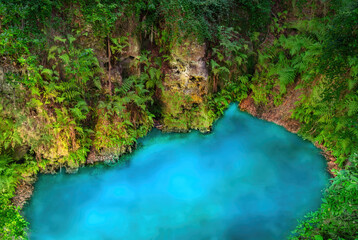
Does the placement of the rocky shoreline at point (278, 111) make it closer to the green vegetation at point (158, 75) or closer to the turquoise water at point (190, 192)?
the green vegetation at point (158, 75)

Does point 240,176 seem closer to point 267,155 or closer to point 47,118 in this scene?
point 267,155

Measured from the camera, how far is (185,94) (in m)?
8.30

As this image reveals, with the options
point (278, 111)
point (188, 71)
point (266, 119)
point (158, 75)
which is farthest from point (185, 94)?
point (278, 111)

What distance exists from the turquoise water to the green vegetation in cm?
52

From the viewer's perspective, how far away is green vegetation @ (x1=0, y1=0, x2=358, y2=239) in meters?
5.68

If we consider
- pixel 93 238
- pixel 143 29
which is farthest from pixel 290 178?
pixel 143 29

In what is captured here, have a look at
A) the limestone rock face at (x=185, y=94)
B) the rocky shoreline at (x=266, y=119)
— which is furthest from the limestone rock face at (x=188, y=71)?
the rocky shoreline at (x=266, y=119)

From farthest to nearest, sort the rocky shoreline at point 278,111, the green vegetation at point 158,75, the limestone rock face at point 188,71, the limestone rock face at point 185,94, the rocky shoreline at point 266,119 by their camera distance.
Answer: the rocky shoreline at point 278,111
the limestone rock face at point 185,94
the limestone rock face at point 188,71
the rocky shoreline at point 266,119
the green vegetation at point 158,75

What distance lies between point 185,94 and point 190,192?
10.7ft

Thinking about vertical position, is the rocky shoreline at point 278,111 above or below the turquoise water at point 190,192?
above

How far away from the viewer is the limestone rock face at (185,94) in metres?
8.01

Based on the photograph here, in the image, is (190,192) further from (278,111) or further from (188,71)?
(278,111)

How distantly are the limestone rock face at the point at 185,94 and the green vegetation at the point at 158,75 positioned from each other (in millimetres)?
33

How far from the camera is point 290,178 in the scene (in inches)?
262
